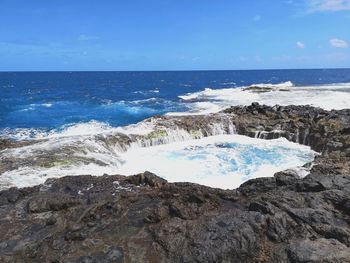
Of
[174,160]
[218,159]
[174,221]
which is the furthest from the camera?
[174,160]

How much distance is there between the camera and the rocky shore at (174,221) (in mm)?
9695

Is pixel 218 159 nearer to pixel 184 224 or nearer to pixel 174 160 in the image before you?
pixel 174 160

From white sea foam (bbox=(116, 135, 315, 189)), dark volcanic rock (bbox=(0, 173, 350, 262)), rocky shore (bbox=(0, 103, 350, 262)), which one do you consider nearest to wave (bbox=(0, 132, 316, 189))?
white sea foam (bbox=(116, 135, 315, 189))

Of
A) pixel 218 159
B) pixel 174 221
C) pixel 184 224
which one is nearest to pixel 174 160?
pixel 218 159

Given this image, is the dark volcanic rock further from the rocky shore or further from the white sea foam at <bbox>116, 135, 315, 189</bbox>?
the white sea foam at <bbox>116, 135, 315, 189</bbox>

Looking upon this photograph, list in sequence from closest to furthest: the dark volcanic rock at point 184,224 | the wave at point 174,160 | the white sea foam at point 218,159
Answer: the dark volcanic rock at point 184,224
the wave at point 174,160
the white sea foam at point 218,159

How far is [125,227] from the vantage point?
1094 cm

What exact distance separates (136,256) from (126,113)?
40.1 m

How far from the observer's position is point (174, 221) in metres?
10.8

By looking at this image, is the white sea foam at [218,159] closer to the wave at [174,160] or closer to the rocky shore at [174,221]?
the wave at [174,160]

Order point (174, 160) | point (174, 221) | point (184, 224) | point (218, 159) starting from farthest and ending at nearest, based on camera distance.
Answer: point (174, 160)
point (218, 159)
point (174, 221)
point (184, 224)

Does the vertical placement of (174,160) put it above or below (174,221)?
below

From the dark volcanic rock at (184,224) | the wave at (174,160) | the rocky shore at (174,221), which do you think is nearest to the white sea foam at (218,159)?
the wave at (174,160)

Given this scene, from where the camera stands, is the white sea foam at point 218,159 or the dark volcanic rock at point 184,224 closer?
the dark volcanic rock at point 184,224
